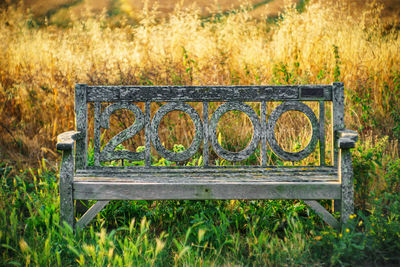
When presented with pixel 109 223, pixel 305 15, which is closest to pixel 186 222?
pixel 109 223

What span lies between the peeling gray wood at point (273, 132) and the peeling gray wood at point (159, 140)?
1.73ft

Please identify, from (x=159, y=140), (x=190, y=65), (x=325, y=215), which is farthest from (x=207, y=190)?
(x=190, y=65)

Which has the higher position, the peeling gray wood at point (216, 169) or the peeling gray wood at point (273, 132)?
the peeling gray wood at point (273, 132)

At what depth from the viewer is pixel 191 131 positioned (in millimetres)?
4113

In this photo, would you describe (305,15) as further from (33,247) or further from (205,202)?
(33,247)

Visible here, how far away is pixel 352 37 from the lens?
16.5ft

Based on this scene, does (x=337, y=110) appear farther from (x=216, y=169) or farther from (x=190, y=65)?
(x=190, y=65)

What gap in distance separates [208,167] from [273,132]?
1.80ft

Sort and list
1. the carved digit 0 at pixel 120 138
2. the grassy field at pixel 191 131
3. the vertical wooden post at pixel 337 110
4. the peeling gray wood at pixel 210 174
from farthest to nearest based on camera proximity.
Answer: the carved digit 0 at pixel 120 138 → the vertical wooden post at pixel 337 110 → the peeling gray wood at pixel 210 174 → the grassy field at pixel 191 131

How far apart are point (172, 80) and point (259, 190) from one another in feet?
7.19

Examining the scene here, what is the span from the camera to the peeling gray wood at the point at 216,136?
286 centimetres

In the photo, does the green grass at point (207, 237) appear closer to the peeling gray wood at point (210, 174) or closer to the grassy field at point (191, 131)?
the grassy field at point (191, 131)

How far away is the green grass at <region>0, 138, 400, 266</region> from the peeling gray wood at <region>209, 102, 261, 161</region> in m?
0.39

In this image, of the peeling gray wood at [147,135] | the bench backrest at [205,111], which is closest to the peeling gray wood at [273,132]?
the bench backrest at [205,111]
